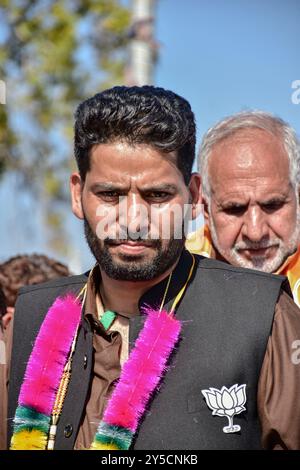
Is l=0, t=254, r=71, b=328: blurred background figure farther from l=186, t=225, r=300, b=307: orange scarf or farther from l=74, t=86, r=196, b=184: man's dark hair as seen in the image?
l=74, t=86, r=196, b=184: man's dark hair

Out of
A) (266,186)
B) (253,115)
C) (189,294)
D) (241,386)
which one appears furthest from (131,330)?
(253,115)

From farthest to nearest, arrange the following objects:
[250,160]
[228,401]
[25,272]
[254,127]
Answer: [25,272]
[254,127]
[250,160]
[228,401]

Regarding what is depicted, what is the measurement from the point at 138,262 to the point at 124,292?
0.64ft

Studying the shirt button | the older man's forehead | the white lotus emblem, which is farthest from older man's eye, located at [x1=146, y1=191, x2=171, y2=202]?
the older man's forehead

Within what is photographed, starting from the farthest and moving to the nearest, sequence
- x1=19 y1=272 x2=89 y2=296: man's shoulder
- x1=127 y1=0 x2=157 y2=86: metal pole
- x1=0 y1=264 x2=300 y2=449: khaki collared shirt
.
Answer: x1=127 y1=0 x2=157 y2=86: metal pole < x1=19 y1=272 x2=89 y2=296: man's shoulder < x1=0 y1=264 x2=300 y2=449: khaki collared shirt

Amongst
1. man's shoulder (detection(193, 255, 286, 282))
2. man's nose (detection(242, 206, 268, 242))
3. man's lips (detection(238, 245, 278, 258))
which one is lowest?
man's lips (detection(238, 245, 278, 258))

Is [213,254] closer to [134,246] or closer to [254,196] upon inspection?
[254,196]

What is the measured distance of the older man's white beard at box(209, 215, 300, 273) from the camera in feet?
13.4

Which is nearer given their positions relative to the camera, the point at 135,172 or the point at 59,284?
the point at 135,172

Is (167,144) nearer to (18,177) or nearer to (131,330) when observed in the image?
(131,330)

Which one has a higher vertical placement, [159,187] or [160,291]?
[159,187]

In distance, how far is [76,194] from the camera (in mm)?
3318

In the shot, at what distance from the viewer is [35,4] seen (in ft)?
44.2

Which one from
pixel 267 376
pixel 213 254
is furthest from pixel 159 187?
pixel 213 254
